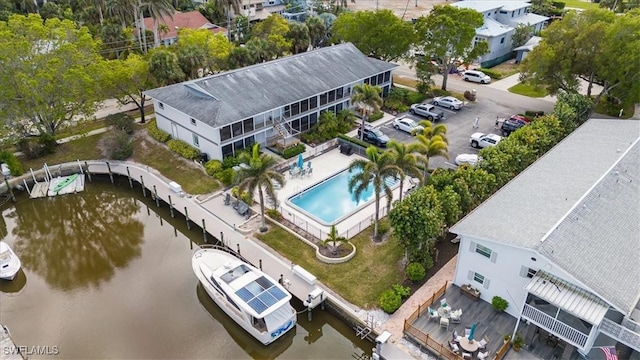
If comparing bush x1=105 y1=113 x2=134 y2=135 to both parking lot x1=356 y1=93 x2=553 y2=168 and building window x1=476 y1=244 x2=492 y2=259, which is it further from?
building window x1=476 y1=244 x2=492 y2=259

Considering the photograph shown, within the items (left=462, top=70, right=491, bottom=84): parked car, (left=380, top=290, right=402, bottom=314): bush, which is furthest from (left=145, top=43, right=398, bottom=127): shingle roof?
(left=380, top=290, right=402, bottom=314): bush

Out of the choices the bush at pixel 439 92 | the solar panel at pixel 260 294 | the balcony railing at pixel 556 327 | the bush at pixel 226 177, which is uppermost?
the bush at pixel 439 92

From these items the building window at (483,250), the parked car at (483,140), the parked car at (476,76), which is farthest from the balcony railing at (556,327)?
the parked car at (476,76)

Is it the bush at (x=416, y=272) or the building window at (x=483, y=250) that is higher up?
the building window at (x=483, y=250)

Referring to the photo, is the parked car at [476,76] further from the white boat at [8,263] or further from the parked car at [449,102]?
the white boat at [8,263]

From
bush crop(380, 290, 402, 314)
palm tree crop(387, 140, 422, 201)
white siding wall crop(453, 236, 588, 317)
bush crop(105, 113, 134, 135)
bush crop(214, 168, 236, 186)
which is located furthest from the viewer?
bush crop(105, 113, 134, 135)

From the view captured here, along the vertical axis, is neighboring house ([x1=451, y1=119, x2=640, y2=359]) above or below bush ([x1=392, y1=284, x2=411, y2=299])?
above

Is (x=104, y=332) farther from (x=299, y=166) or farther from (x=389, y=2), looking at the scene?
(x=389, y=2)
